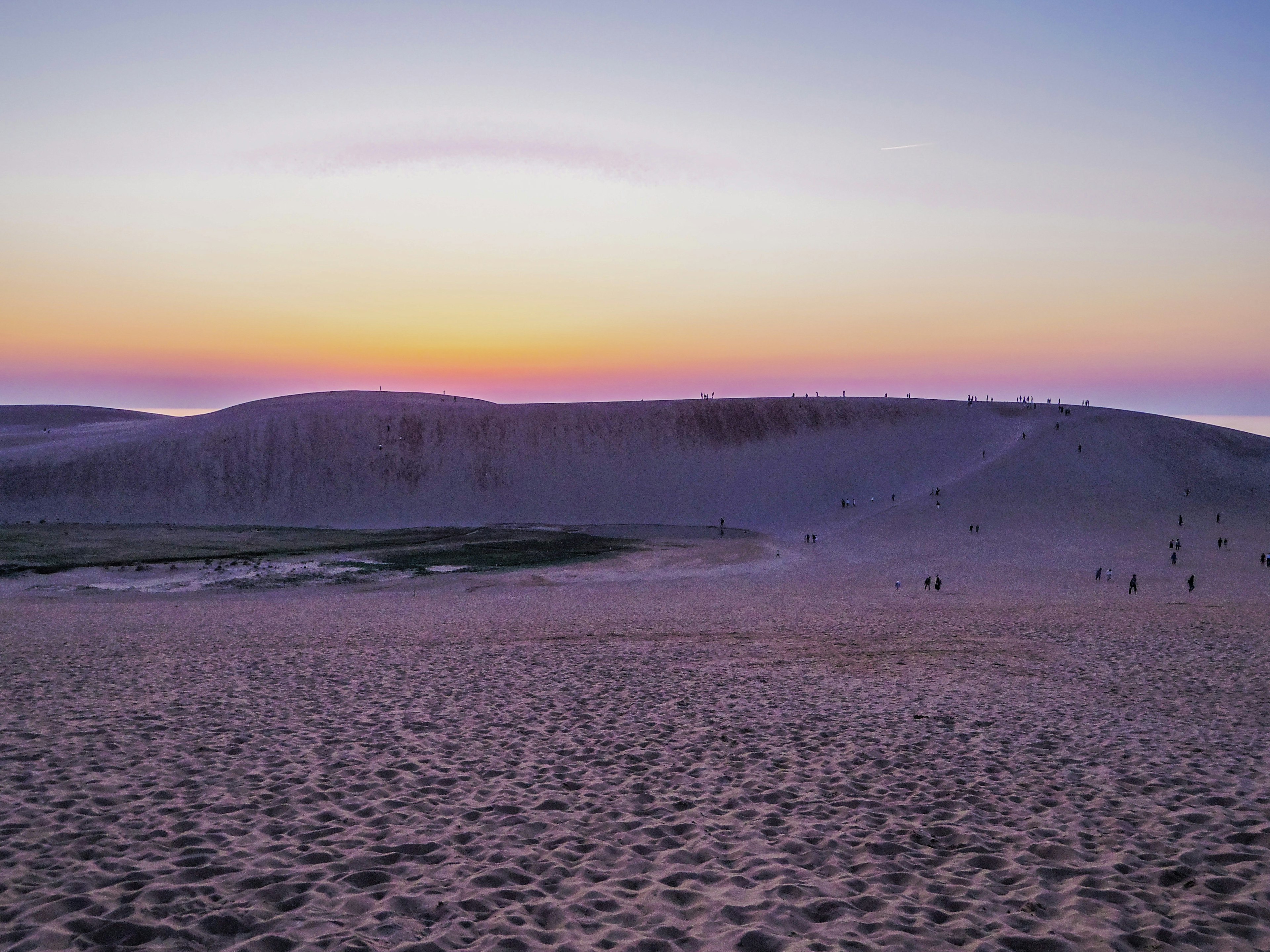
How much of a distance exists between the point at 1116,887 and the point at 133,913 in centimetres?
643

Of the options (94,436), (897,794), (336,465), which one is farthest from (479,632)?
(94,436)

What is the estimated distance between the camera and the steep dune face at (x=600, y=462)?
59938 millimetres

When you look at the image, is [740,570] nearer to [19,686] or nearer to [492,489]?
[19,686]

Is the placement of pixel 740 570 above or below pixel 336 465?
below

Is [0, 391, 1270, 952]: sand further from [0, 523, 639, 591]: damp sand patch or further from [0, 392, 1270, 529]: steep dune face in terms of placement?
[0, 392, 1270, 529]: steep dune face

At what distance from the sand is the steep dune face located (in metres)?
43.1

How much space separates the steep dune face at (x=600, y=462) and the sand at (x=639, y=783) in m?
43.1

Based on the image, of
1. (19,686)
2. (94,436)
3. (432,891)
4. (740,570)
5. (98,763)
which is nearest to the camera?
(432,891)

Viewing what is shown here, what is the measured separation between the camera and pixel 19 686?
11.7 m

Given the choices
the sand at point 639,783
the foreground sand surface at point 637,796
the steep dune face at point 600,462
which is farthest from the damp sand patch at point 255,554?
the foreground sand surface at point 637,796

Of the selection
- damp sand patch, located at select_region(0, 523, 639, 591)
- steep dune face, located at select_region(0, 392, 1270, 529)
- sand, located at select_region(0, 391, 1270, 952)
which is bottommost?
damp sand patch, located at select_region(0, 523, 639, 591)

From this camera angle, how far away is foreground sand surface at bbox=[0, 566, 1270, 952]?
5051mm

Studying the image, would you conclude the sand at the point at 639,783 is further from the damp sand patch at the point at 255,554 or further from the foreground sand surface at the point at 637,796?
the damp sand patch at the point at 255,554

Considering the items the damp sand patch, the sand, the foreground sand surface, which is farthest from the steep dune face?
the foreground sand surface
